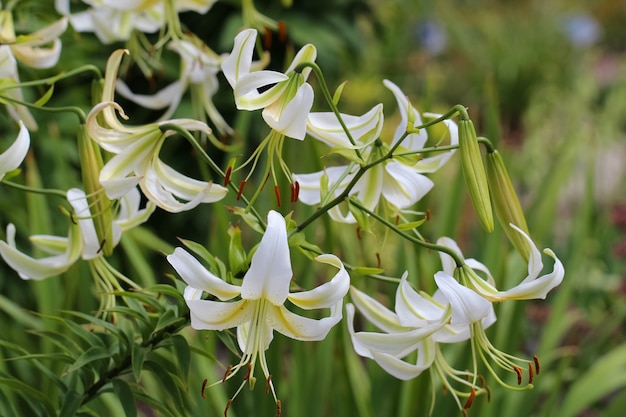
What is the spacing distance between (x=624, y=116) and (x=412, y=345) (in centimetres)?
398

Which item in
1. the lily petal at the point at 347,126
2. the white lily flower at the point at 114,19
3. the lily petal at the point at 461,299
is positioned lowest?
the white lily flower at the point at 114,19

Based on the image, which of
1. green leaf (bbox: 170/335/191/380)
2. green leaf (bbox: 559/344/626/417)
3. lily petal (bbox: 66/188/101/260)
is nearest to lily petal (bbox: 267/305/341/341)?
green leaf (bbox: 170/335/191/380)

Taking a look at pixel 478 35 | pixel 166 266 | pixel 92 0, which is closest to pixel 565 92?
pixel 478 35

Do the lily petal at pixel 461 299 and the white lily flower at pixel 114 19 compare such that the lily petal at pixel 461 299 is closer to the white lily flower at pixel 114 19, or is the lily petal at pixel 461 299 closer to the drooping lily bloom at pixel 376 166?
the drooping lily bloom at pixel 376 166

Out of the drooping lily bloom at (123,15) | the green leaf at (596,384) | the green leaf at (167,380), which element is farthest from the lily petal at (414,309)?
Answer: the green leaf at (596,384)

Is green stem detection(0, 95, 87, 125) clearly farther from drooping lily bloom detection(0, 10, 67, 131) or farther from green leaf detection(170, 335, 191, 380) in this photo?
green leaf detection(170, 335, 191, 380)

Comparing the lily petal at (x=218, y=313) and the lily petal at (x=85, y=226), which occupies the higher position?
the lily petal at (x=218, y=313)

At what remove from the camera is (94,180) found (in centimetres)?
72

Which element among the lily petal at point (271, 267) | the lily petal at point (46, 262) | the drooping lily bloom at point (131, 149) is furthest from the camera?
the lily petal at point (46, 262)

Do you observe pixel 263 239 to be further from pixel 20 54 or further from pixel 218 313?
pixel 20 54

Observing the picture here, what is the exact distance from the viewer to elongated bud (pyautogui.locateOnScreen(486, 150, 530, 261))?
0.70 m

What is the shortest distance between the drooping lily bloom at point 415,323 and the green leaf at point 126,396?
7.9 inches

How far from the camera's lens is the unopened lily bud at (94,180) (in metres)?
0.71

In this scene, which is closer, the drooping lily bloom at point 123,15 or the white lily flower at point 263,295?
the white lily flower at point 263,295
